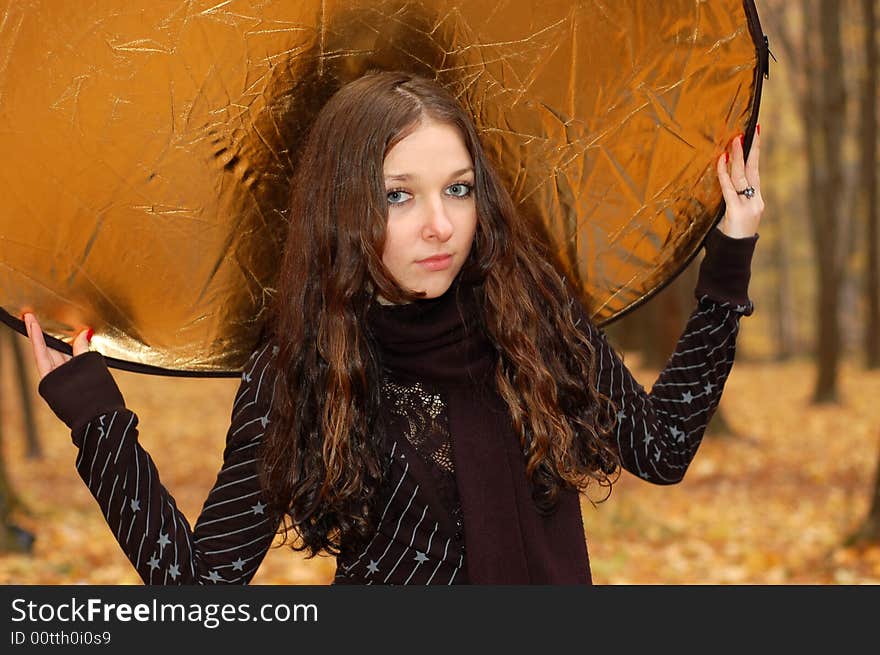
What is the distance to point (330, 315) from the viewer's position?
86.0 inches

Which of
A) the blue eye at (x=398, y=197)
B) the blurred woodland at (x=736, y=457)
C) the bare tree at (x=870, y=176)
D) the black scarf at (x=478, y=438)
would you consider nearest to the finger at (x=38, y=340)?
the black scarf at (x=478, y=438)

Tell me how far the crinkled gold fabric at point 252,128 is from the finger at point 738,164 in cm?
2

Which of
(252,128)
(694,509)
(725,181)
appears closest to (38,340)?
(252,128)

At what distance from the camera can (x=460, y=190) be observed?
2156mm

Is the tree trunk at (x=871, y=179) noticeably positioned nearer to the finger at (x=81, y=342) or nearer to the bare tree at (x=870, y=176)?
the bare tree at (x=870, y=176)

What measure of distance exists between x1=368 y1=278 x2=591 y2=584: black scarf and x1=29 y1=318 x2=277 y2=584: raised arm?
0.32 meters

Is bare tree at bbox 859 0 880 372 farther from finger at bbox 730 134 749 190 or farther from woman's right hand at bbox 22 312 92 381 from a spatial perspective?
woman's right hand at bbox 22 312 92 381

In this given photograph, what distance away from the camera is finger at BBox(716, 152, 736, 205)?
7.77ft

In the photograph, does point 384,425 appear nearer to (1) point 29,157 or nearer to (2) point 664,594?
(2) point 664,594

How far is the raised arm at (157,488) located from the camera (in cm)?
211

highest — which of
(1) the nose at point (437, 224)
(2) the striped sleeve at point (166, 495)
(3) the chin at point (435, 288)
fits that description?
(1) the nose at point (437, 224)

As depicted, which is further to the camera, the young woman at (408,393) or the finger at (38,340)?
the finger at (38,340)

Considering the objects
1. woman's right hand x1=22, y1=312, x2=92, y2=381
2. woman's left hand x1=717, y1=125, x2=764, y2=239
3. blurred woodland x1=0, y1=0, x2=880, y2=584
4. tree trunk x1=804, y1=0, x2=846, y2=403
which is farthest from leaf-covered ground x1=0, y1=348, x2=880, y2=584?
woman's left hand x1=717, y1=125, x2=764, y2=239

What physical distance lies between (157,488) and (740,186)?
4.83 feet
